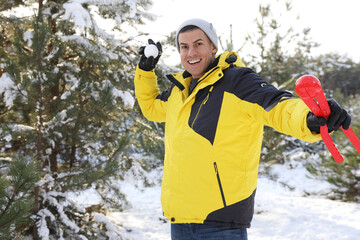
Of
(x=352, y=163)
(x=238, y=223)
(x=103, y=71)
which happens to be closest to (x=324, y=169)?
(x=352, y=163)

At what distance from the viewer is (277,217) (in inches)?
217

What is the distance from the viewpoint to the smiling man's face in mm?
1607

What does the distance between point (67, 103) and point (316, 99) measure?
2.86 m

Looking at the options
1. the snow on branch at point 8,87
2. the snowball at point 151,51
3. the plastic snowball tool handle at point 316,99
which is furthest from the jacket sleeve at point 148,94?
the snow on branch at point 8,87

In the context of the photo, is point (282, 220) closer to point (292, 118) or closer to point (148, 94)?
point (148, 94)

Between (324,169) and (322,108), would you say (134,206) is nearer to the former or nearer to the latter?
(324,169)

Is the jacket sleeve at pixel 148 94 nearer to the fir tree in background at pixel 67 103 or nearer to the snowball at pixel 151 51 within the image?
the snowball at pixel 151 51

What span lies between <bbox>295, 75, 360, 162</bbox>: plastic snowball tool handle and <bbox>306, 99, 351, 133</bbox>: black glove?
0.02 m

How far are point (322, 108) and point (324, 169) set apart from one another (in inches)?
300

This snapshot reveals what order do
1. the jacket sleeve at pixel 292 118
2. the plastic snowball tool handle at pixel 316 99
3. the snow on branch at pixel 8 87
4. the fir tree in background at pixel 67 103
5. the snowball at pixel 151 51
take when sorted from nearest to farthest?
the plastic snowball tool handle at pixel 316 99 < the jacket sleeve at pixel 292 118 < the snowball at pixel 151 51 < the snow on branch at pixel 8 87 < the fir tree in background at pixel 67 103

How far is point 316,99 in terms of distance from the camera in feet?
3.18

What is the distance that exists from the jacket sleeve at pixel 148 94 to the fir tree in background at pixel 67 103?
3.22 ft

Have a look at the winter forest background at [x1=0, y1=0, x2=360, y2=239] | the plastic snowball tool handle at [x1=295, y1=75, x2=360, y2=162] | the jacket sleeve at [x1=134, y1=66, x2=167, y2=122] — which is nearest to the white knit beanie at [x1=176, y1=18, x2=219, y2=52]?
the jacket sleeve at [x1=134, y1=66, x2=167, y2=122]

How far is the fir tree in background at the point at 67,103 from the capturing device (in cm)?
284
